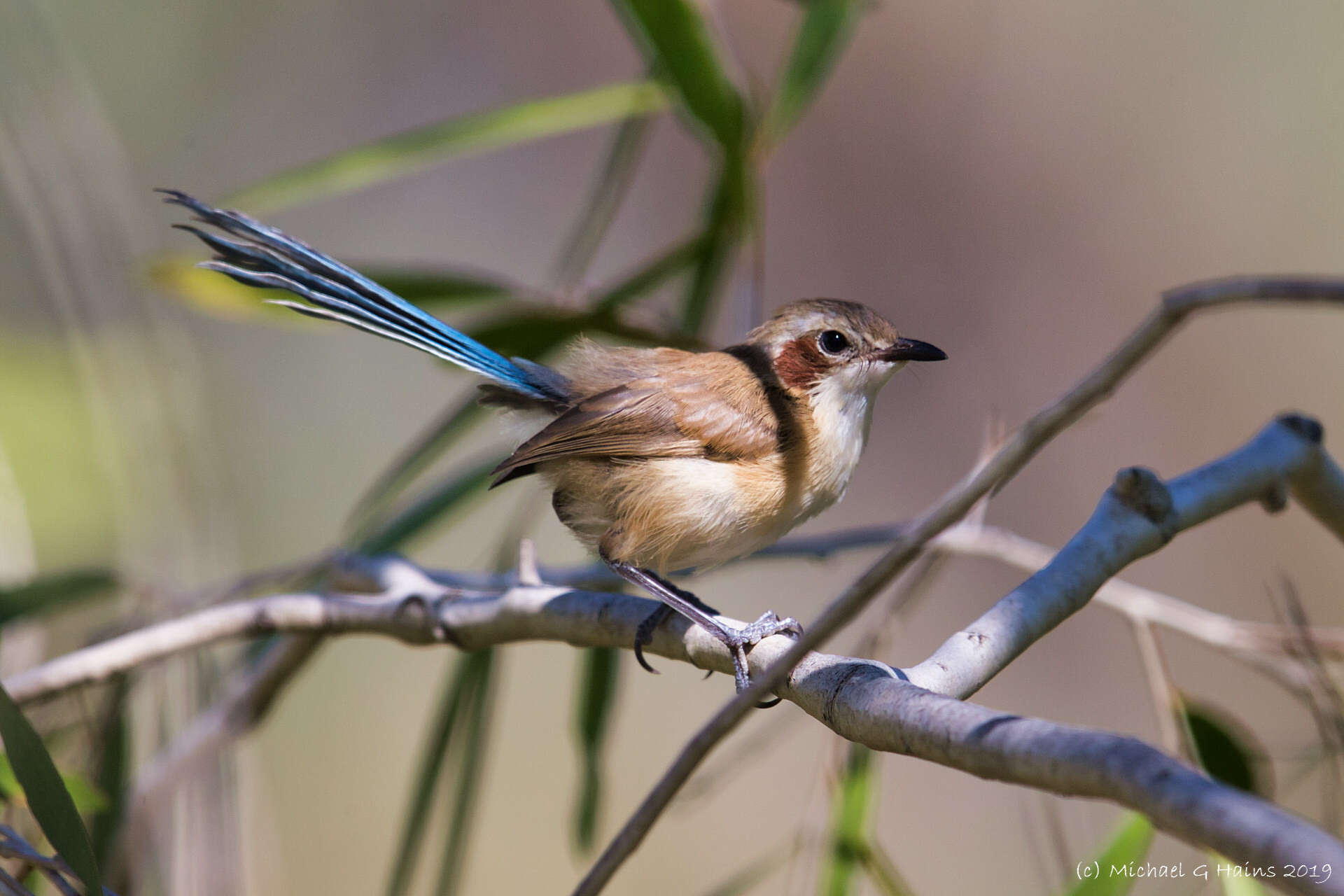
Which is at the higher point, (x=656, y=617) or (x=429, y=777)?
(x=656, y=617)

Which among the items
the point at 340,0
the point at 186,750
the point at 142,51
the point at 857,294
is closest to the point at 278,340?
the point at 142,51

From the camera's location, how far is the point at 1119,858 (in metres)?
1.71

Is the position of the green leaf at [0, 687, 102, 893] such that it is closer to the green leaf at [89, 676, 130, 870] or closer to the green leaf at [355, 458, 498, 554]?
the green leaf at [89, 676, 130, 870]

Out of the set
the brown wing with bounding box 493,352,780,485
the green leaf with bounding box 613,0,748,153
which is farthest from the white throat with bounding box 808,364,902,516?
the green leaf with bounding box 613,0,748,153

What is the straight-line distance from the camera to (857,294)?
5.16 metres

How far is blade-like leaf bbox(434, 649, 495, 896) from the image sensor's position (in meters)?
2.45

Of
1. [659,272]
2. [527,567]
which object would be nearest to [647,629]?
[527,567]

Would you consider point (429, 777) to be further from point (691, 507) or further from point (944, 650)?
point (944, 650)

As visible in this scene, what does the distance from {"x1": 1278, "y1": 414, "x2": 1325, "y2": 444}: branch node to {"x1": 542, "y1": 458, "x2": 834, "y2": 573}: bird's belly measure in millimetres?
815

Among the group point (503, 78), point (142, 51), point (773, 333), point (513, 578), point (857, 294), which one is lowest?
point (513, 578)

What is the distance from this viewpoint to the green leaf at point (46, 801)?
1285 millimetres

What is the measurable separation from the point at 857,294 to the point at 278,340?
9.95ft

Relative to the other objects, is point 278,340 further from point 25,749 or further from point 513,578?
point 25,749

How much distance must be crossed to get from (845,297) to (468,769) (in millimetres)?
3308
